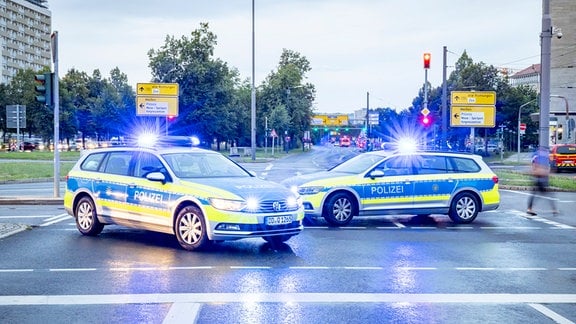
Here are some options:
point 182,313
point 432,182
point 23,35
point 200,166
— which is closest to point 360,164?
point 432,182

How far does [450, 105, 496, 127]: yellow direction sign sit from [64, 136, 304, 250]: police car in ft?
80.7

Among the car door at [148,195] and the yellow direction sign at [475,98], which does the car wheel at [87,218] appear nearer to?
the car door at [148,195]

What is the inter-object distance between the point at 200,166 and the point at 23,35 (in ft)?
451

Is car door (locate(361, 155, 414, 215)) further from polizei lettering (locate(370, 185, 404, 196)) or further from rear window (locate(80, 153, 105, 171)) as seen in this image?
rear window (locate(80, 153, 105, 171))

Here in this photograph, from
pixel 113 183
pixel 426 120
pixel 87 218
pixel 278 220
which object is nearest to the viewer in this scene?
pixel 278 220

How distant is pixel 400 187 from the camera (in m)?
13.6

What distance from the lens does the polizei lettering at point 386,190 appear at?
13422 millimetres

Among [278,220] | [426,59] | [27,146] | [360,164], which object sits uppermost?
[426,59]

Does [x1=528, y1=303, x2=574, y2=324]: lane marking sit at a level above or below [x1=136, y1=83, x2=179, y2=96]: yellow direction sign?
below

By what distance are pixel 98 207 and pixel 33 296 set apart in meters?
4.61

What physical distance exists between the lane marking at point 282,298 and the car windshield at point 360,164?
6704 mm

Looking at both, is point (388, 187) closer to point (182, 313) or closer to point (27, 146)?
point (182, 313)

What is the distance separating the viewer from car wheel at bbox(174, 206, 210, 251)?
988 cm

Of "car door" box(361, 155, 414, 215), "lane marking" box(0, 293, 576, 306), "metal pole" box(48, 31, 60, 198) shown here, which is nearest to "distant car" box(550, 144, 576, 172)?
"car door" box(361, 155, 414, 215)
